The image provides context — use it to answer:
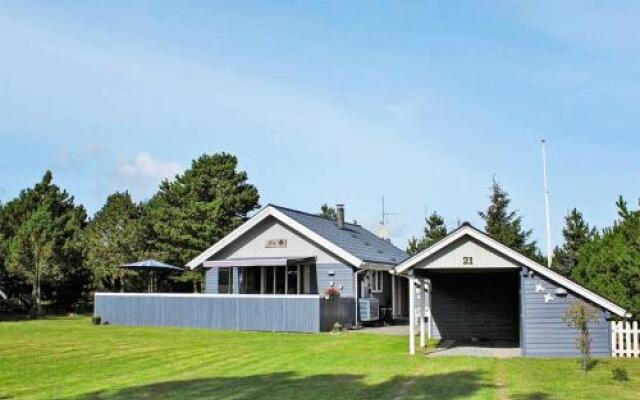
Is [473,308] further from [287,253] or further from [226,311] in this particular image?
[287,253]

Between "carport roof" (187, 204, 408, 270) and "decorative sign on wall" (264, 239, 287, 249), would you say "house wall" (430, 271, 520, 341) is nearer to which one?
"carport roof" (187, 204, 408, 270)

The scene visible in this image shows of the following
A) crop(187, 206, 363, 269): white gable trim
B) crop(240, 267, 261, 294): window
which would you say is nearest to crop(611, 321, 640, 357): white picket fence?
crop(187, 206, 363, 269): white gable trim

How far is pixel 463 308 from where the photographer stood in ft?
76.6

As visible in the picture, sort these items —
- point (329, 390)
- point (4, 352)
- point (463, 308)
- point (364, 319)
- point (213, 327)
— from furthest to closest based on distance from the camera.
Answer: point (364, 319) < point (213, 327) < point (463, 308) < point (4, 352) < point (329, 390)

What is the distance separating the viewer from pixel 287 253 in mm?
31422

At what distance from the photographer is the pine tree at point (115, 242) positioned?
4025cm

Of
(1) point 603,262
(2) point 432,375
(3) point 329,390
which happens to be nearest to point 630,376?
(2) point 432,375

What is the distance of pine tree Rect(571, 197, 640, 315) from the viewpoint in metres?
18.2

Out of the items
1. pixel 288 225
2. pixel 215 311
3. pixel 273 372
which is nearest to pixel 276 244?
pixel 288 225

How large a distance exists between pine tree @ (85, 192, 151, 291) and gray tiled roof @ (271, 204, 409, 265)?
12082 mm

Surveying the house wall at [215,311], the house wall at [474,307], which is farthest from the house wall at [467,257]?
the house wall at [215,311]

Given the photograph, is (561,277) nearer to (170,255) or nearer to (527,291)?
(527,291)

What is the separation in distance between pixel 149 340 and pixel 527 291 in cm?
1058

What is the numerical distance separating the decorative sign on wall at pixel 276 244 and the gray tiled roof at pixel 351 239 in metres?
1.16
